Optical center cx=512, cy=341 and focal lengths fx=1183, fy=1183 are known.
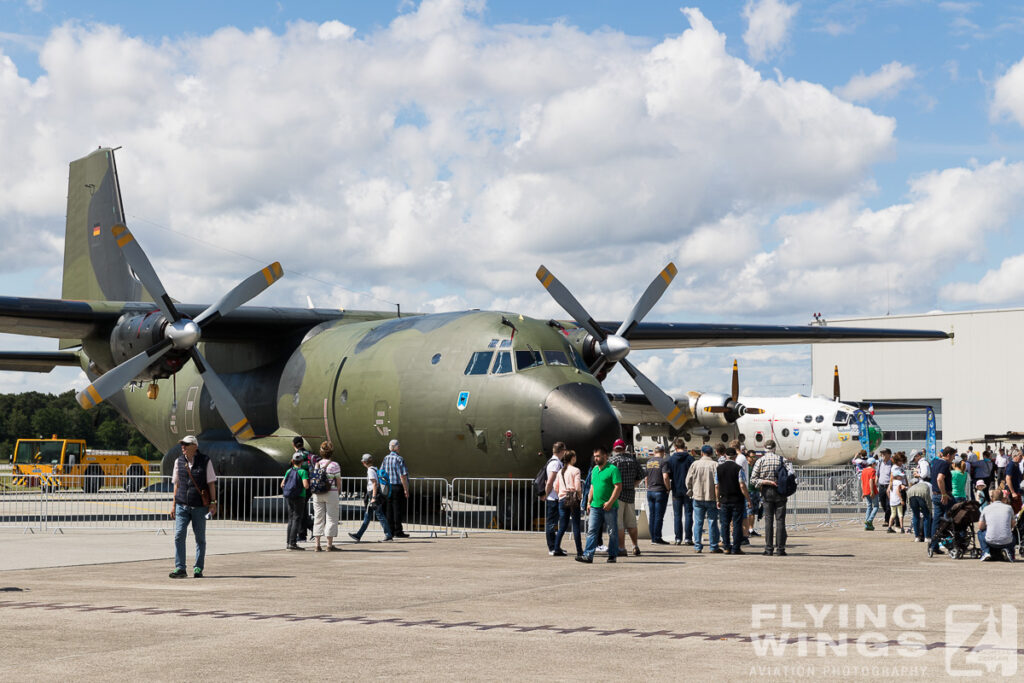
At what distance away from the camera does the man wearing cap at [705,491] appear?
17.0 m

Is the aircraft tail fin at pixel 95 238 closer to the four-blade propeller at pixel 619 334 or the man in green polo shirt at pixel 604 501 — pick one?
the four-blade propeller at pixel 619 334

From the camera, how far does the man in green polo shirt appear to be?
15.6 meters

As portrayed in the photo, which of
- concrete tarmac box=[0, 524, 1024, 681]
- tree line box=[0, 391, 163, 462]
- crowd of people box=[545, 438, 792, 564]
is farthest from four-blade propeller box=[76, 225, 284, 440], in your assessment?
tree line box=[0, 391, 163, 462]

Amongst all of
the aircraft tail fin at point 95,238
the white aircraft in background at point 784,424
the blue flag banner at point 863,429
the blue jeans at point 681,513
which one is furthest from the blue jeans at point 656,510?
the blue flag banner at point 863,429

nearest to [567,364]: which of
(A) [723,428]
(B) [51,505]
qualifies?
(B) [51,505]

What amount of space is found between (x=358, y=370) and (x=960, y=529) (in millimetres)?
11033

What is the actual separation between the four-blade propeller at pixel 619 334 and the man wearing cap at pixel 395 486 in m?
5.11

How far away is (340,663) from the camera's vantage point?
781 centimetres

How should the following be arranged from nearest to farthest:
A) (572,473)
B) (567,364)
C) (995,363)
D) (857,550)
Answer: (572,473) < (857,550) < (567,364) < (995,363)

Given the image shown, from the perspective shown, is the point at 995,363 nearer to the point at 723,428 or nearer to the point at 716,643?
the point at 723,428

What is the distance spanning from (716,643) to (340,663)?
8.98 ft

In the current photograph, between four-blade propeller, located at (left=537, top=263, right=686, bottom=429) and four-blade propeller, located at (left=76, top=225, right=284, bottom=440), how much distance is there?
5504 mm

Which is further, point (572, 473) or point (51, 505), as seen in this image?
point (51, 505)

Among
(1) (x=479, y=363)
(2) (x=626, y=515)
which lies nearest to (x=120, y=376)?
(1) (x=479, y=363)
